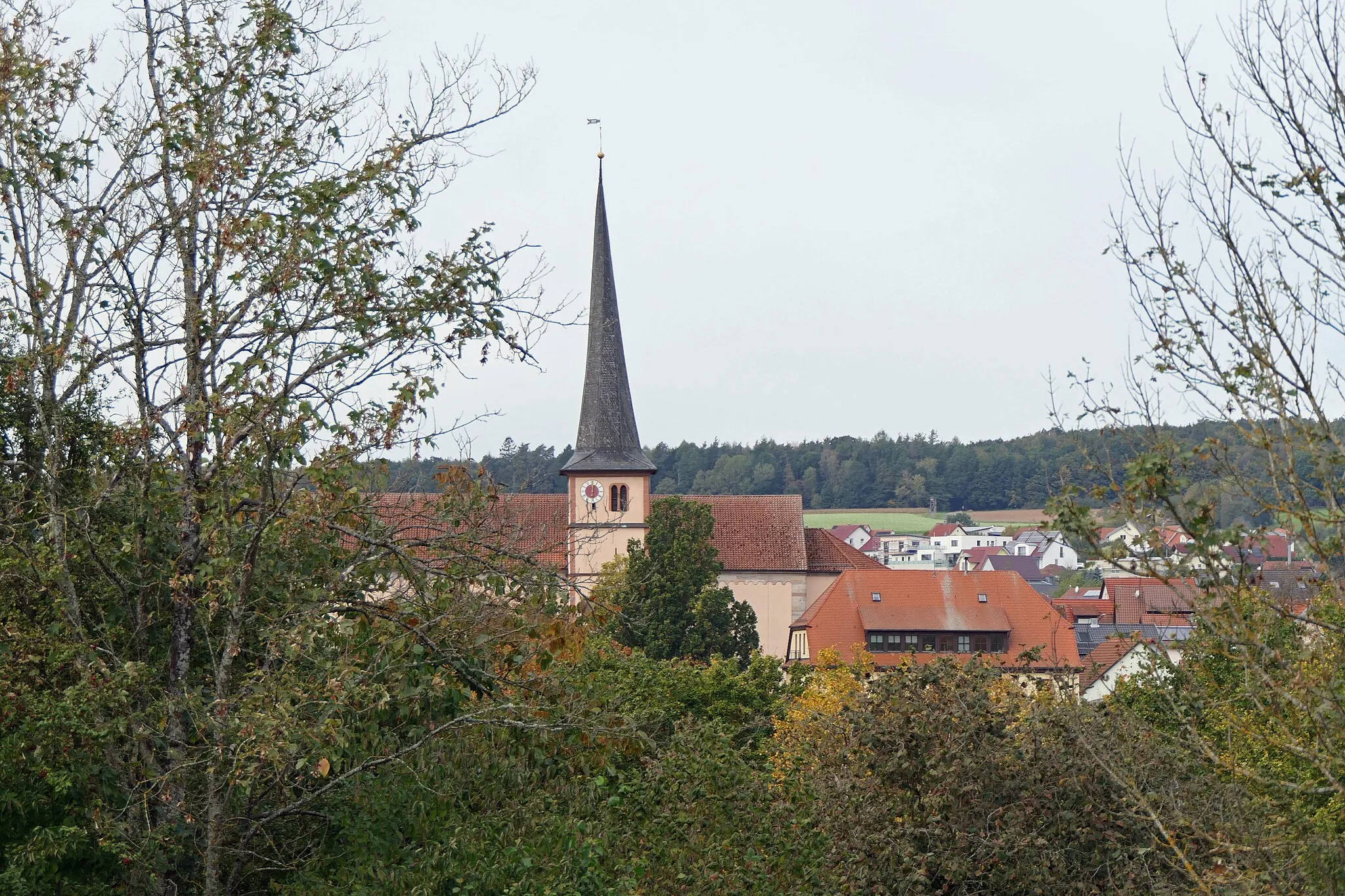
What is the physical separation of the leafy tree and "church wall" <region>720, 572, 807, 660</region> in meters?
10.7

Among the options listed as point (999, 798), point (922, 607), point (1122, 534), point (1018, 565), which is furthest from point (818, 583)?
point (1018, 565)

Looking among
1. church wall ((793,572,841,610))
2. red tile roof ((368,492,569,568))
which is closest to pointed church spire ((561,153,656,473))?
church wall ((793,572,841,610))

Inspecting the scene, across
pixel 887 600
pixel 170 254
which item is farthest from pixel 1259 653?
pixel 887 600

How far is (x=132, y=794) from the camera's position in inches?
262

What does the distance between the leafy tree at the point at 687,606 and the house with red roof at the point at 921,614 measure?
794 centimetres

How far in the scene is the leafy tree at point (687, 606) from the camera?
1403 inches

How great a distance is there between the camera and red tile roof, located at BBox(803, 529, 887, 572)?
5050 centimetres

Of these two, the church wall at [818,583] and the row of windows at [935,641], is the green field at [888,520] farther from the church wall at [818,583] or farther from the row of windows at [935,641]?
the row of windows at [935,641]

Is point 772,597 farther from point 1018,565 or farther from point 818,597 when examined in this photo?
point 1018,565

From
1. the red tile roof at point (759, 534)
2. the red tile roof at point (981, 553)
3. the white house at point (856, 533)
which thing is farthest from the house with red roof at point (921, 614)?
the white house at point (856, 533)

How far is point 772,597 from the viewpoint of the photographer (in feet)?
163

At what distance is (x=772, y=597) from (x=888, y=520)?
72507 mm

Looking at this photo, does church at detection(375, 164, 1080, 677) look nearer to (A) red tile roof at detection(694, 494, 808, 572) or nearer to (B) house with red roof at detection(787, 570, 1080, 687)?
(B) house with red roof at detection(787, 570, 1080, 687)

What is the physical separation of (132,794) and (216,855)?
0.51 metres
